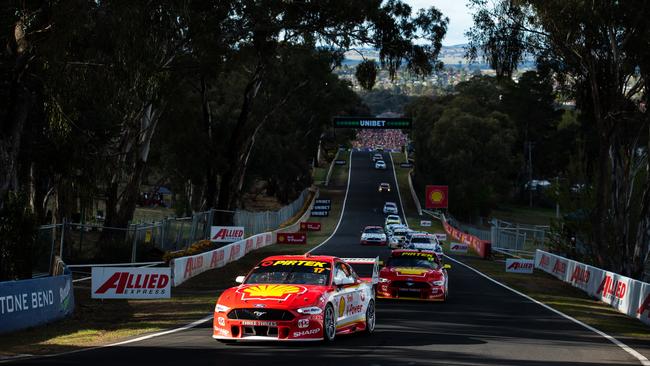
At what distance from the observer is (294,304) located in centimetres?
1411

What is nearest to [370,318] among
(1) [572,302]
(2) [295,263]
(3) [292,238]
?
(2) [295,263]

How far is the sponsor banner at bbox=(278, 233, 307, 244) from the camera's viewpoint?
62.6 meters

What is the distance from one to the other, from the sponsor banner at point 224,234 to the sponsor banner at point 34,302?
28.6m

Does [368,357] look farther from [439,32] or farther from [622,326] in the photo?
[439,32]

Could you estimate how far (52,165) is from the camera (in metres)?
31.9

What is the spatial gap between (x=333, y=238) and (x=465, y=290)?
4156 cm

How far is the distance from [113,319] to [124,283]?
Result: 2.41 m

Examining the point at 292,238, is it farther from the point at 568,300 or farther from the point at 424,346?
the point at 424,346

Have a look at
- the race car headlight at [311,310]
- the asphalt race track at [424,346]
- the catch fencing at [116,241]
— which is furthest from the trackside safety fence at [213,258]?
the race car headlight at [311,310]

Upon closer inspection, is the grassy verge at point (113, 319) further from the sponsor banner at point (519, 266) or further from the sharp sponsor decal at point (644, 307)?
the sponsor banner at point (519, 266)

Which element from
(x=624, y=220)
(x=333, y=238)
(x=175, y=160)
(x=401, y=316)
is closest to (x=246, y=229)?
(x=175, y=160)

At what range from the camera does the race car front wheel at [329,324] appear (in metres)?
14.6

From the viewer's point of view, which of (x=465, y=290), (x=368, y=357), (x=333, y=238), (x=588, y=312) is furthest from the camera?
(x=333, y=238)

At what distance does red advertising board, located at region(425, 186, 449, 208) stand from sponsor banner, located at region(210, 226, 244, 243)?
54308 millimetres
